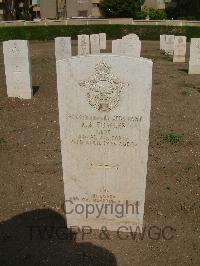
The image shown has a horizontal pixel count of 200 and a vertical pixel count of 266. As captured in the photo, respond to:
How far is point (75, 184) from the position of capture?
4363 mm

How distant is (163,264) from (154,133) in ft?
13.4

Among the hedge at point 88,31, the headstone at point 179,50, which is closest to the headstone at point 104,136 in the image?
the headstone at point 179,50

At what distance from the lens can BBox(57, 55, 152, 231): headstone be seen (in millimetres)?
3746

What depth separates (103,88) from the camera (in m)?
3.81

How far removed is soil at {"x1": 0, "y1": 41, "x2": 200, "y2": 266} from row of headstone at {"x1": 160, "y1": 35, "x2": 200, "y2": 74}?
4.53 meters

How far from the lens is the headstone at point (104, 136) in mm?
3746

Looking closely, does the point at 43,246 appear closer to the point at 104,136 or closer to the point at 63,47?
the point at 104,136

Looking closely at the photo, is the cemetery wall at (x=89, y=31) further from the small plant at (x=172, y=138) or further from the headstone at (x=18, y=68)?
the small plant at (x=172, y=138)

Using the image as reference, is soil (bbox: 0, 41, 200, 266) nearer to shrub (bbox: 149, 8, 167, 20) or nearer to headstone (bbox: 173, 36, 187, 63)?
headstone (bbox: 173, 36, 187, 63)

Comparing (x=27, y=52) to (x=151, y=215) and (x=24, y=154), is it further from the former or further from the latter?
(x=151, y=215)

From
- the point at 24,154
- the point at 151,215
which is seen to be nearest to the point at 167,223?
the point at 151,215

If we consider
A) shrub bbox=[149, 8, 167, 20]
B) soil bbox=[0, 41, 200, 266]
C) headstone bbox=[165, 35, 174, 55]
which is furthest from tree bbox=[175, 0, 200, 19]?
soil bbox=[0, 41, 200, 266]

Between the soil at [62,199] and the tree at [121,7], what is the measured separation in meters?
35.4

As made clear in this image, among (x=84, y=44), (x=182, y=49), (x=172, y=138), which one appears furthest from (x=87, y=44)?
(x=172, y=138)
